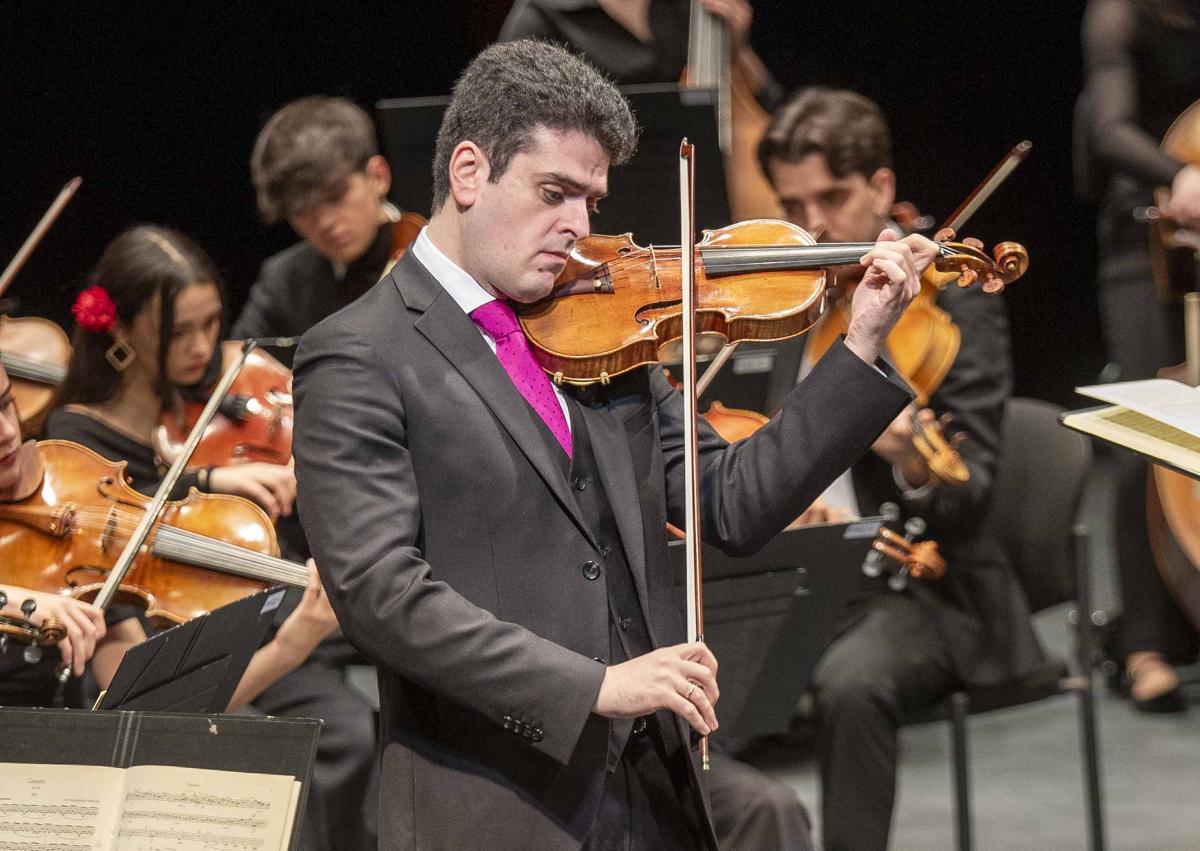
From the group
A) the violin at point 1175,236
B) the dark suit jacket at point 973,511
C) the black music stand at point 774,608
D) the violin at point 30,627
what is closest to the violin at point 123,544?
the violin at point 30,627

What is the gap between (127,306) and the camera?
2949mm

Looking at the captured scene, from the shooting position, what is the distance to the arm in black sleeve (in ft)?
11.4

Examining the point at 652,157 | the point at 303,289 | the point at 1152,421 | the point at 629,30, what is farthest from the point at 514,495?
the point at 629,30

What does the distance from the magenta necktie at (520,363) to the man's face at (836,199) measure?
1496mm

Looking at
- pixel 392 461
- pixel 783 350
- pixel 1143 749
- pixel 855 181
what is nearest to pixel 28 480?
pixel 392 461

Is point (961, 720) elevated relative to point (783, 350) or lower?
lower

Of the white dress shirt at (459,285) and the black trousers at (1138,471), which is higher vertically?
the white dress shirt at (459,285)

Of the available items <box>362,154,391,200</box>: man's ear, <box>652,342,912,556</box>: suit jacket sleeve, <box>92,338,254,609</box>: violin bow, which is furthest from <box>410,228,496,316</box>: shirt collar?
<box>362,154,391,200</box>: man's ear

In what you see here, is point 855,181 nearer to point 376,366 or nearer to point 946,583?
point 946,583

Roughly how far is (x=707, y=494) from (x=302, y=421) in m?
0.50

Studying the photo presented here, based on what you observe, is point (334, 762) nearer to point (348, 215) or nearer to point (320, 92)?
point (348, 215)

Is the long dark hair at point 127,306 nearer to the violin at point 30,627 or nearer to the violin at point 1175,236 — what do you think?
the violin at point 30,627

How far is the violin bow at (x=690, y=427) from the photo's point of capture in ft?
5.27

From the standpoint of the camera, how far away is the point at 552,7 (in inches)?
140
